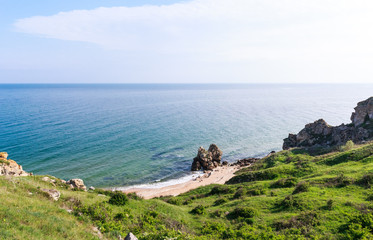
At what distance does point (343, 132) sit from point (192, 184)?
149 ft

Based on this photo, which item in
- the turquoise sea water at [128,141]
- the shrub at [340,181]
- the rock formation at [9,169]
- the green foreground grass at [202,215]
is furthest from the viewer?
the turquoise sea water at [128,141]

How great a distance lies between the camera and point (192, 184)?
181ft

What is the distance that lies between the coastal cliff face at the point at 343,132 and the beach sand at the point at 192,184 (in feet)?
81.3

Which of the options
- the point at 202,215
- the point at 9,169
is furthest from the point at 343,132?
the point at 9,169

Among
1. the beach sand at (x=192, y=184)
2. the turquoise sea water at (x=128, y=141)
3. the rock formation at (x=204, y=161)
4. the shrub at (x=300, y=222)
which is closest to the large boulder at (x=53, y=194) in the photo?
the shrub at (x=300, y=222)

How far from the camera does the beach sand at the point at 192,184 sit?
4970 centimetres

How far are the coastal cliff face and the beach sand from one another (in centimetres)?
2478

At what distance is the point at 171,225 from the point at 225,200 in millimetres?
12487

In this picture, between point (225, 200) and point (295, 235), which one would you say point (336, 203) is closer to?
point (295, 235)

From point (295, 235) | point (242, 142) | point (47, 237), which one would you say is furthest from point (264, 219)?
point (242, 142)

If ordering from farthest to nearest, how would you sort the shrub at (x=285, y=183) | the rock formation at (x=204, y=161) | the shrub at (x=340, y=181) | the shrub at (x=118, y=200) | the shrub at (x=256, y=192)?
1. the rock formation at (x=204, y=161)
2. the shrub at (x=285, y=183)
3. the shrub at (x=256, y=192)
4. the shrub at (x=340, y=181)
5. the shrub at (x=118, y=200)

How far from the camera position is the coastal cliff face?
60812 mm

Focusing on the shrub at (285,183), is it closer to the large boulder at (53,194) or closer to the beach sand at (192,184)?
the beach sand at (192,184)

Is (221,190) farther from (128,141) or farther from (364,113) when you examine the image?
(364,113)
